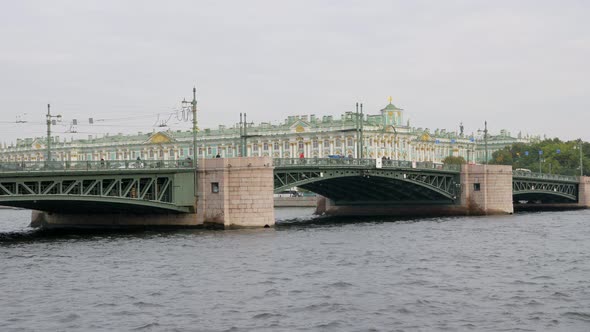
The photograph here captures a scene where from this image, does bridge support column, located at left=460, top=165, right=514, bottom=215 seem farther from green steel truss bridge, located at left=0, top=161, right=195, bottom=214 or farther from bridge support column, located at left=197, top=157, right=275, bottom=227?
green steel truss bridge, located at left=0, top=161, right=195, bottom=214

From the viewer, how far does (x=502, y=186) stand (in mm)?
75750

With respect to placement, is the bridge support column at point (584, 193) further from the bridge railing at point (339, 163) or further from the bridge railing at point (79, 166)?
the bridge railing at point (79, 166)

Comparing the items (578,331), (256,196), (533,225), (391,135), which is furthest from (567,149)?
(578,331)

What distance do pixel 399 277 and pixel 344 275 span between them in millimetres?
2050

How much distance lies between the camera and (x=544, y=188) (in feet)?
293

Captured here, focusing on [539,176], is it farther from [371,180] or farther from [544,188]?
[371,180]

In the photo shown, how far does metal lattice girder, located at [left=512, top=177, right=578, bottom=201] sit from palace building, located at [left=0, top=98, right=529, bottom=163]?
39699mm

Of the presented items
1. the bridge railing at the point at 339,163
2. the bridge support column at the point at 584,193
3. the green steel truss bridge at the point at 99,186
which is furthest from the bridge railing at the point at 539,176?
Answer: the green steel truss bridge at the point at 99,186

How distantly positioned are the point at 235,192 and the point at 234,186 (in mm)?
366

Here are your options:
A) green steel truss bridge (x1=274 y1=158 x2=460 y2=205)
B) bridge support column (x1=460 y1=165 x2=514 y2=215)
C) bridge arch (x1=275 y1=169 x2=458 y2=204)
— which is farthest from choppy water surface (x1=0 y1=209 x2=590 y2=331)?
bridge support column (x1=460 y1=165 x2=514 y2=215)

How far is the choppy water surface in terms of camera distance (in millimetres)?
25312

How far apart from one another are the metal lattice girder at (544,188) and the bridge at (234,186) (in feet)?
21.0

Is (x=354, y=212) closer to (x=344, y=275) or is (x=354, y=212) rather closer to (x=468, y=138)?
(x=344, y=275)

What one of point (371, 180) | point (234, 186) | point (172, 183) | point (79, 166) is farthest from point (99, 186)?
point (371, 180)
